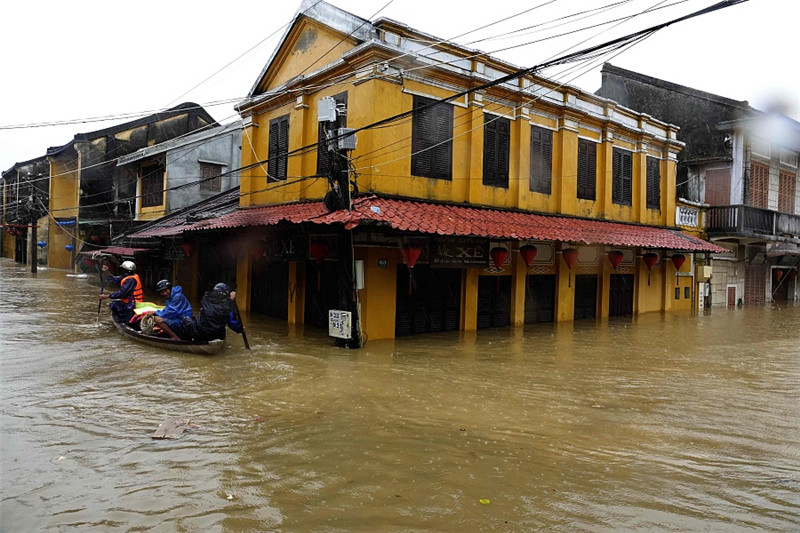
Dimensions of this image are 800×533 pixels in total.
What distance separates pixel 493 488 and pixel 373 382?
14.3 ft

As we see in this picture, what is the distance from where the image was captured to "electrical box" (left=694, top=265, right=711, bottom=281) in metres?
23.3

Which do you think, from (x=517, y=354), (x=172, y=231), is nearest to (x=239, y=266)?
(x=172, y=231)

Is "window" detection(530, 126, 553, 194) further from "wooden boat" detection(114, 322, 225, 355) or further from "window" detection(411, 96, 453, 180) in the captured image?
"wooden boat" detection(114, 322, 225, 355)

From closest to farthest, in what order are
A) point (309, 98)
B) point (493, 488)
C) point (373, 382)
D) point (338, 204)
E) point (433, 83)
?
1. point (493, 488)
2. point (373, 382)
3. point (338, 204)
4. point (433, 83)
5. point (309, 98)

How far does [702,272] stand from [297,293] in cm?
1817

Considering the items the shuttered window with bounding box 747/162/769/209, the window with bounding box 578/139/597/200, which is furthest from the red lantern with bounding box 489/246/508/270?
the shuttered window with bounding box 747/162/769/209

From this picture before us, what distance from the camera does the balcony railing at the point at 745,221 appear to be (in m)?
22.8

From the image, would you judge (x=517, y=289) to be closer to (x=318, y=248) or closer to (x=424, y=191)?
(x=424, y=191)

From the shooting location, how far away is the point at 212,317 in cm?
1080

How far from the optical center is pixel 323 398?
26.8 feet

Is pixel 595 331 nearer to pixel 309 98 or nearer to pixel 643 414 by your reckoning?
pixel 643 414

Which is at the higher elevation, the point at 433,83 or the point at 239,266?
the point at 433,83

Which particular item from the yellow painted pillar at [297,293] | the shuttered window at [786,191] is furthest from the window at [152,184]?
the shuttered window at [786,191]

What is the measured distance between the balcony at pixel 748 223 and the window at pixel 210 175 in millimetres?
23148
